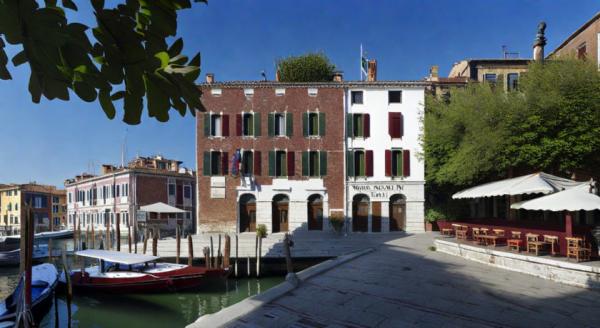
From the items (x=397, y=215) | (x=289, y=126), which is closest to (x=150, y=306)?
(x=289, y=126)

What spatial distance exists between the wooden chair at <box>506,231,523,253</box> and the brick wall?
38.4ft

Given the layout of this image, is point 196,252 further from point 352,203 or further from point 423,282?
point 423,282

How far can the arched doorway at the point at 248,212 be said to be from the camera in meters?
25.0

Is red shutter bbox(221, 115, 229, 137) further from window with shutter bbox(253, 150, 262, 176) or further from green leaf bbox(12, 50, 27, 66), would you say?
green leaf bbox(12, 50, 27, 66)

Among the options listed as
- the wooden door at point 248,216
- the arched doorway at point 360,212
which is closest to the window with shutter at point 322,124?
the arched doorway at point 360,212

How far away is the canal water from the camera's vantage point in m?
12.9

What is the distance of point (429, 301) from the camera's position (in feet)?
31.7

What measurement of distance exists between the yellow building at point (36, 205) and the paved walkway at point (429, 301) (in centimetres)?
5144

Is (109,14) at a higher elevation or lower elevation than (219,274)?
higher

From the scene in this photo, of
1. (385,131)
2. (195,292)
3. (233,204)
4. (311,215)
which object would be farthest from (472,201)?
(195,292)

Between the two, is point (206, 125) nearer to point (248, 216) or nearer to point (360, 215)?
point (248, 216)

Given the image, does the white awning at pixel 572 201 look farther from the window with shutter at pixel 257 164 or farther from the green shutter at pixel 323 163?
the window with shutter at pixel 257 164

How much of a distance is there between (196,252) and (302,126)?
9672 millimetres

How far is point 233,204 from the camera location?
24.8 m
